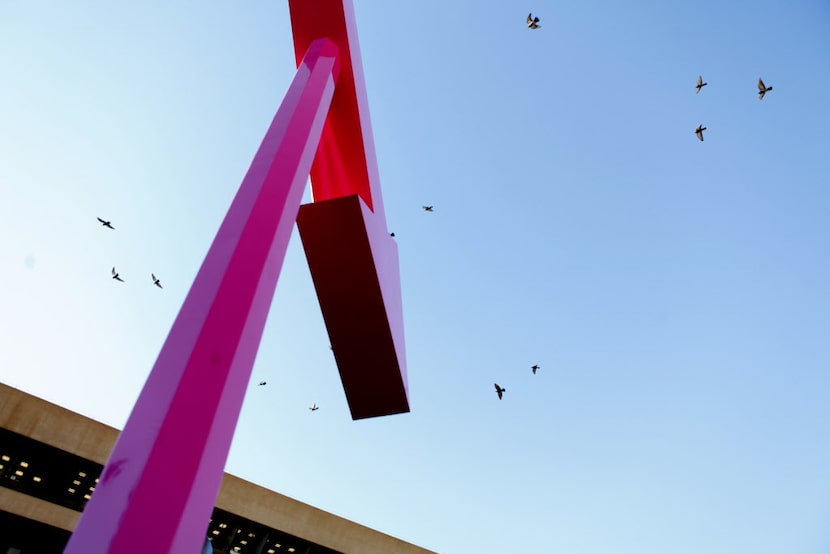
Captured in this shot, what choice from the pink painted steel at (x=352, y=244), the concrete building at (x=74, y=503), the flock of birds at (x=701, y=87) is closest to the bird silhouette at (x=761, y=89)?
the flock of birds at (x=701, y=87)

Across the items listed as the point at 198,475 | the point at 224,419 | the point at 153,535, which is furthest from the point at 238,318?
the point at 153,535

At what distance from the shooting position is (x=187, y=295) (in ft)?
5.59

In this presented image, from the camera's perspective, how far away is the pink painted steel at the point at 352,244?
3107 millimetres

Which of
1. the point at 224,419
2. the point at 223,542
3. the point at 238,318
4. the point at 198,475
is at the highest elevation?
the point at 238,318

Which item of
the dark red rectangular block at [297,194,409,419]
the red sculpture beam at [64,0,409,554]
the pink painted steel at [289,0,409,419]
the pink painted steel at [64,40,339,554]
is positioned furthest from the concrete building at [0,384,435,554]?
the pink painted steel at [64,40,339,554]

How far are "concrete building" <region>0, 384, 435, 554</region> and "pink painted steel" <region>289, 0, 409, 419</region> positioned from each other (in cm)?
967

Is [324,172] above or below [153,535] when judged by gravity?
above

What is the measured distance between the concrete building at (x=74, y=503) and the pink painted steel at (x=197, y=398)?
1125cm

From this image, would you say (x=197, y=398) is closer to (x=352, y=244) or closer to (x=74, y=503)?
(x=352, y=244)

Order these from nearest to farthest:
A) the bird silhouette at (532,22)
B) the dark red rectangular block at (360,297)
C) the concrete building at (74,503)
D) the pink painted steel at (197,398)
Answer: the pink painted steel at (197,398)
the dark red rectangular block at (360,297)
the bird silhouette at (532,22)
the concrete building at (74,503)

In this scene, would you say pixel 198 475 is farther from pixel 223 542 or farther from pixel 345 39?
pixel 223 542

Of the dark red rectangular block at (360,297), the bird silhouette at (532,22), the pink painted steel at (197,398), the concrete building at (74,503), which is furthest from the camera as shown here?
the concrete building at (74,503)

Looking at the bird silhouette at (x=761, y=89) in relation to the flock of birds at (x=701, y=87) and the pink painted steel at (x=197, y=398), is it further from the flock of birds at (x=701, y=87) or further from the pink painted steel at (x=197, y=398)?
the pink painted steel at (x=197, y=398)

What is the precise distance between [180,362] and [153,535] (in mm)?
472
